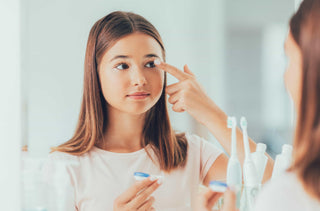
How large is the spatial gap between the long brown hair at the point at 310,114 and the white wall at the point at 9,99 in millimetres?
669

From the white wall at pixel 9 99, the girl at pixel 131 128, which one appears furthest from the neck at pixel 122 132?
the white wall at pixel 9 99

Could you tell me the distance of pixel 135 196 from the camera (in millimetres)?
920

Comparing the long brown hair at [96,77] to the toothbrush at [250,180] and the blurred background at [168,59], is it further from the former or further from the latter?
the toothbrush at [250,180]

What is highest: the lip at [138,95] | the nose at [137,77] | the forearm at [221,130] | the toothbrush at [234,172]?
the nose at [137,77]

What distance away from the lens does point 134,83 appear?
95cm

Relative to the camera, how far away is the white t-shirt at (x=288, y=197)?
60cm

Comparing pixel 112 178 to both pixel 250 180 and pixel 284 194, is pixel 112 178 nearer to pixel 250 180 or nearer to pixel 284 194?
pixel 250 180

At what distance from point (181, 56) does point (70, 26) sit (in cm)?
31

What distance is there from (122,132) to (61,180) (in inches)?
7.8

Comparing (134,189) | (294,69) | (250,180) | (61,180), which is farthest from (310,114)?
(61,180)

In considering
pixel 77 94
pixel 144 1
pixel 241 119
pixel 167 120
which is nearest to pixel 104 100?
pixel 77 94

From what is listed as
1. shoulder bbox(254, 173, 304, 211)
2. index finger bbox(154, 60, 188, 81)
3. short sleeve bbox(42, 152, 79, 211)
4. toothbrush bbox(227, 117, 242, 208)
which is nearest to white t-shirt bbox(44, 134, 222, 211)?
short sleeve bbox(42, 152, 79, 211)

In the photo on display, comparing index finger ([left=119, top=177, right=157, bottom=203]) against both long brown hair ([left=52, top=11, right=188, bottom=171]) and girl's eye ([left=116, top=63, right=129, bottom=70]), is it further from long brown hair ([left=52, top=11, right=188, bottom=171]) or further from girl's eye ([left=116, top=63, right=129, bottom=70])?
girl's eye ([left=116, top=63, right=129, bottom=70])

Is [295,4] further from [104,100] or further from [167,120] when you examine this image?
[104,100]
